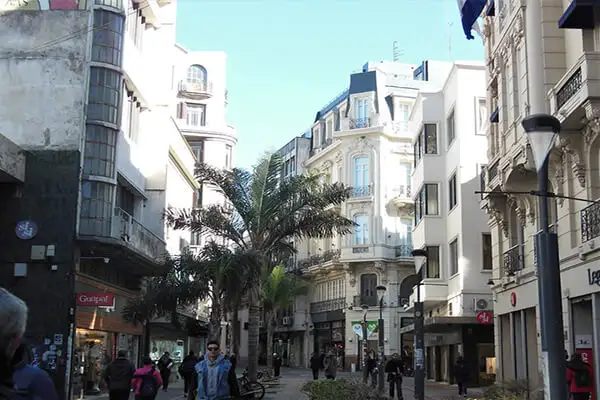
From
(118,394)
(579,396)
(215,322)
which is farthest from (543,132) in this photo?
Answer: (215,322)

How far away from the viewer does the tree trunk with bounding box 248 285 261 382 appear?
28984mm

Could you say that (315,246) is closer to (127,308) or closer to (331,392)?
(127,308)

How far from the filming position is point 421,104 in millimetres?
38812

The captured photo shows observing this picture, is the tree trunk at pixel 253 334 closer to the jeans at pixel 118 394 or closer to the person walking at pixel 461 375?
the person walking at pixel 461 375

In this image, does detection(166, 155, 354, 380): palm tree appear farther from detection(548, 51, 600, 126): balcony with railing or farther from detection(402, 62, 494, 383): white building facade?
detection(548, 51, 600, 126): balcony with railing

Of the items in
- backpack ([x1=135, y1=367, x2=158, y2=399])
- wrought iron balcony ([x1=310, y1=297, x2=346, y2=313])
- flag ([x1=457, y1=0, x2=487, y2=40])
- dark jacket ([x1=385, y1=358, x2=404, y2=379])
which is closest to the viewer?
backpack ([x1=135, y1=367, x2=158, y2=399])

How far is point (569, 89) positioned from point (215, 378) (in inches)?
462

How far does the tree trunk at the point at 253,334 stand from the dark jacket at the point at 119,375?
14157mm

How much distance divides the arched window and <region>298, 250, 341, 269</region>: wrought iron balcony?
1759cm

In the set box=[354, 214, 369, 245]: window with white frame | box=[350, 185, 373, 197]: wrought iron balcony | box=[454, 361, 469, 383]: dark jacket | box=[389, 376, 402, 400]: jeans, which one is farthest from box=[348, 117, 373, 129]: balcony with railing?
box=[389, 376, 402, 400]: jeans

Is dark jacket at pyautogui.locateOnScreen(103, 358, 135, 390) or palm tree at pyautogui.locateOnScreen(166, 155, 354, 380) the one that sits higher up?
palm tree at pyautogui.locateOnScreen(166, 155, 354, 380)

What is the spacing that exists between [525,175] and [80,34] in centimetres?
1529

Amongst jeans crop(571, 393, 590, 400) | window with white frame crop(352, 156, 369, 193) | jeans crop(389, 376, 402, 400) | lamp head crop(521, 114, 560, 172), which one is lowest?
jeans crop(389, 376, 402, 400)

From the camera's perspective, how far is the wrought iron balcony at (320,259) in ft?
204
